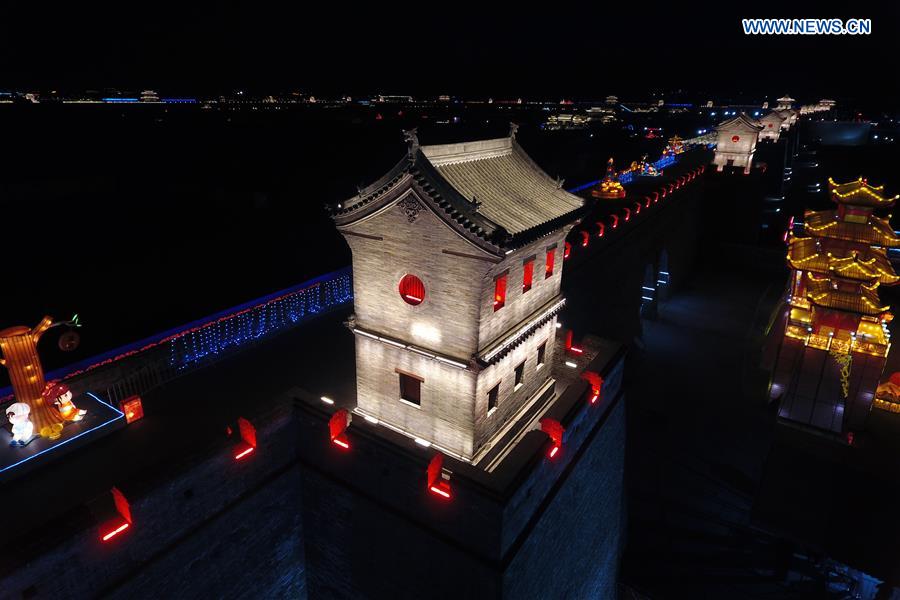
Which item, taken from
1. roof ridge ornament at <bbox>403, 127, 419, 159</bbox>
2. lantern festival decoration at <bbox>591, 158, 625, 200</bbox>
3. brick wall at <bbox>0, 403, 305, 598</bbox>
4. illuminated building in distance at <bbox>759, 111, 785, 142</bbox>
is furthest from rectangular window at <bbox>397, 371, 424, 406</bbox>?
illuminated building in distance at <bbox>759, 111, 785, 142</bbox>

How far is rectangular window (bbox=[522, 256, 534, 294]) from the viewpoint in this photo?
11730mm

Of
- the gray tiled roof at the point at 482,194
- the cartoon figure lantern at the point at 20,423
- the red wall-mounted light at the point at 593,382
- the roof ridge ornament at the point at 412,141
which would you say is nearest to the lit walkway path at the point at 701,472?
the red wall-mounted light at the point at 593,382

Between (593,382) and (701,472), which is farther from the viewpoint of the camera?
(701,472)

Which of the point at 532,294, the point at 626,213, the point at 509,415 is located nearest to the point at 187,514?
the point at 509,415

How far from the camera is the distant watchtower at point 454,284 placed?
396 inches

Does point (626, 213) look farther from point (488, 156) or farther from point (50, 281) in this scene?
point (50, 281)

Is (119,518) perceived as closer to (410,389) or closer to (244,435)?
(244,435)

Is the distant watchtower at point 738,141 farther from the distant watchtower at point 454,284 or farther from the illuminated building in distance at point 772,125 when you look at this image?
the distant watchtower at point 454,284

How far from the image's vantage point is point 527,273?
11953mm

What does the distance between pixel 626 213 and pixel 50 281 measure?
84.5 feet

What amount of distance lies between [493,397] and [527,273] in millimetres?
2867

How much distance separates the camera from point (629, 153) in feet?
249

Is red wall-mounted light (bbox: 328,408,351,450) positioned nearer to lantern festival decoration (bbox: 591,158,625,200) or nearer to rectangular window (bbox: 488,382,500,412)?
rectangular window (bbox: 488,382,500,412)

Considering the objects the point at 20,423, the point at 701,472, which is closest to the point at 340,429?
the point at 20,423
